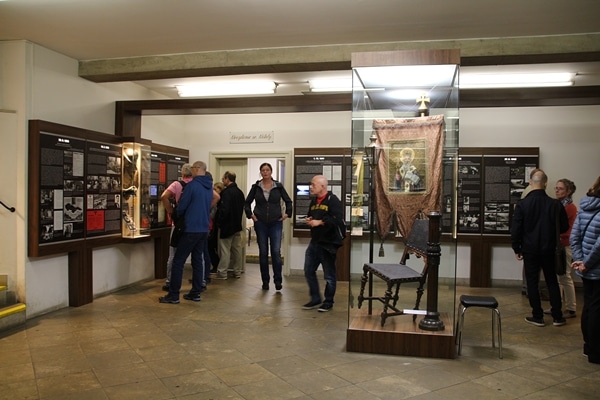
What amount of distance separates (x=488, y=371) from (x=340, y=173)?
14.4 feet

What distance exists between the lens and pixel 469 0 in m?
3.81

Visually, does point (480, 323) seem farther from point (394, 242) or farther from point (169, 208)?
point (169, 208)

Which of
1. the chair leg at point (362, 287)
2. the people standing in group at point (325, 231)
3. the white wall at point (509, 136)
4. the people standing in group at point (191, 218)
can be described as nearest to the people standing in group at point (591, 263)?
the chair leg at point (362, 287)

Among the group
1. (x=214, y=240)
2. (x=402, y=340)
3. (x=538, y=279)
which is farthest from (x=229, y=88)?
(x=538, y=279)

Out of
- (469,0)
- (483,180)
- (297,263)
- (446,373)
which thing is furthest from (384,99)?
(297,263)

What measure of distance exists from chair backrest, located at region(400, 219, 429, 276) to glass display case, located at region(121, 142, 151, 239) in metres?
3.74

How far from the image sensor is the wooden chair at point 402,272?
163 inches

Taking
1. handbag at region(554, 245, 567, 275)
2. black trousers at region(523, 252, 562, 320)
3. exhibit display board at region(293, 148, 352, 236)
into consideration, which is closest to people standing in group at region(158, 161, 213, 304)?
exhibit display board at region(293, 148, 352, 236)

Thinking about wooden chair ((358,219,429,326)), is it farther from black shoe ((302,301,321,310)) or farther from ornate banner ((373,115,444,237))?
black shoe ((302,301,321,310))

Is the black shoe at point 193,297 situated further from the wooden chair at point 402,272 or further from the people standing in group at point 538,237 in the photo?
the people standing in group at point 538,237

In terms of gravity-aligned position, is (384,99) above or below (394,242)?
above

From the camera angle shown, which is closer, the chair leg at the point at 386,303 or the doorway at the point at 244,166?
the chair leg at the point at 386,303

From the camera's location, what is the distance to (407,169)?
14.2 feet

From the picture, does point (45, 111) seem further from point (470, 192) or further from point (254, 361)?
point (470, 192)
